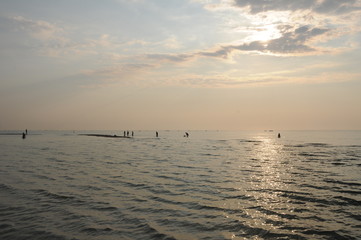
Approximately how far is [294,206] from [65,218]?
1113cm

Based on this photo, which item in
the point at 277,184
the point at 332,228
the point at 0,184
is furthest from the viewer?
the point at 277,184

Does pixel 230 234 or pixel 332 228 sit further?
pixel 332 228

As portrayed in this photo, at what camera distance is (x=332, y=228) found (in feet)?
36.0

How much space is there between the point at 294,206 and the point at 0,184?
1869 cm

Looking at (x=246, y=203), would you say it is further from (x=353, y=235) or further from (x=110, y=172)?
(x=110, y=172)

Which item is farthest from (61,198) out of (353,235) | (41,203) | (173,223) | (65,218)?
(353,235)

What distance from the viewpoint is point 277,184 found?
67.9 feet

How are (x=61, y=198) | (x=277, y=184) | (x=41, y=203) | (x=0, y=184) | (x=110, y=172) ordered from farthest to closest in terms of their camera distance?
(x=110, y=172), (x=277, y=184), (x=0, y=184), (x=61, y=198), (x=41, y=203)

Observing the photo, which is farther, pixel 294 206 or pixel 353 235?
→ pixel 294 206

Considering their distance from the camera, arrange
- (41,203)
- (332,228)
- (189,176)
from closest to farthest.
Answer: (332,228)
(41,203)
(189,176)

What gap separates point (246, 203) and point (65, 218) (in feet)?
29.4

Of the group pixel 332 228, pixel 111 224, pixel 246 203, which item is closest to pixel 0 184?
pixel 111 224

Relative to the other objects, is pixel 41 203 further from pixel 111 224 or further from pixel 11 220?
pixel 111 224

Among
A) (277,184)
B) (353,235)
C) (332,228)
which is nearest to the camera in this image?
(353,235)
